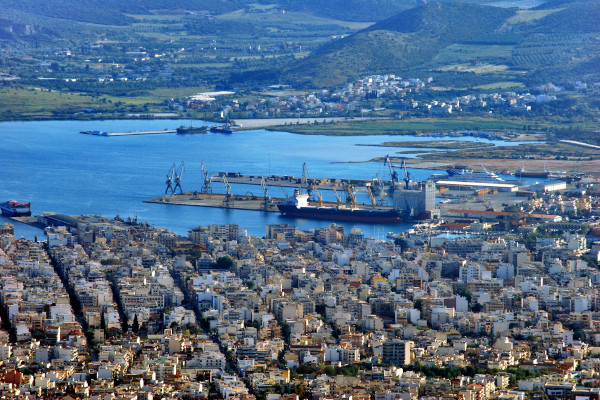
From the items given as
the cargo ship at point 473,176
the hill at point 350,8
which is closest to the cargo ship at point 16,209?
the cargo ship at point 473,176

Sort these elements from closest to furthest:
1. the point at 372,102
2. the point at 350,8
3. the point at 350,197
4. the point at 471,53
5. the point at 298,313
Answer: the point at 298,313
the point at 350,197
the point at 372,102
the point at 471,53
the point at 350,8

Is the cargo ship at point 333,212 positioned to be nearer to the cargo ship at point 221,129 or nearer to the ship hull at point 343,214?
the ship hull at point 343,214

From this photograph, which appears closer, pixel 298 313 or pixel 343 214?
pixel 298 313

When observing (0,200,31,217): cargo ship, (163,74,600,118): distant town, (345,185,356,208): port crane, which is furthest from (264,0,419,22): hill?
(0,200,31,217): cargo ship

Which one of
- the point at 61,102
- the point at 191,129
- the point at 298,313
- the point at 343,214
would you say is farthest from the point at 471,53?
the point at 298,313

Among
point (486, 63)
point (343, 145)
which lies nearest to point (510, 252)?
point (343, 145)

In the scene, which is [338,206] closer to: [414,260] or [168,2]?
[414,260]

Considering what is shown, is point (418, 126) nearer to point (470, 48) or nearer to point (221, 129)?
point (221, 129)
